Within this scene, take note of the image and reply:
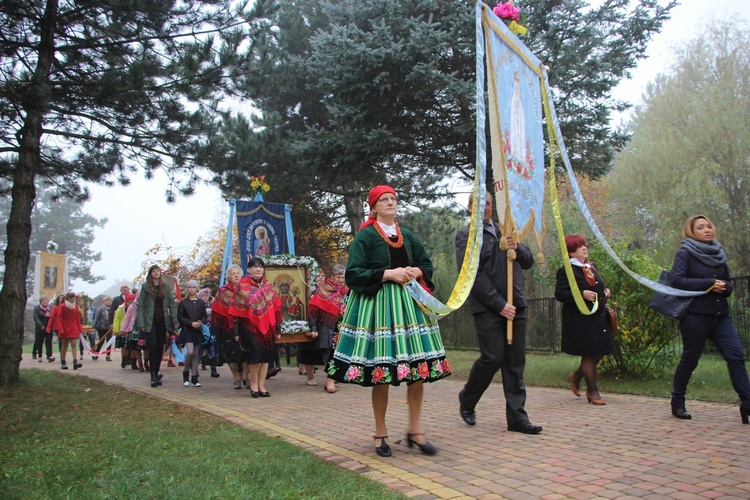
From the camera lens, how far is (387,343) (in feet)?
16.0

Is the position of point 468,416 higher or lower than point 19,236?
lower

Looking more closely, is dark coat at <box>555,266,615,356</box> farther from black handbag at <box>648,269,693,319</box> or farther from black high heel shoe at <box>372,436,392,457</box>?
black high heel shoe at <box>372,436,392,457</box>

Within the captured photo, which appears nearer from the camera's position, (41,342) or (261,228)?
(261,228)

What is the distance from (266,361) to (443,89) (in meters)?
6.16

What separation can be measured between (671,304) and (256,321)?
559cm

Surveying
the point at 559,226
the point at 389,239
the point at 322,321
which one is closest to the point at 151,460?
the point at 389,239

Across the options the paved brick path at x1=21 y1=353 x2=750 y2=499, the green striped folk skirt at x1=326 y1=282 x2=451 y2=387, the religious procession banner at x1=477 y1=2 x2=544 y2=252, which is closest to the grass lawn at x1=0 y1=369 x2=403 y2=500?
the paved brick path at x1=21 y1=353 x2=750 y2=499

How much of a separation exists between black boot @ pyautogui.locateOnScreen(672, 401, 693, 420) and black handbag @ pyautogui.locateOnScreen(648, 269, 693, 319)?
810mm

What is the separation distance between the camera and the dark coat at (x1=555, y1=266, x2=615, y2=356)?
7.28 meters

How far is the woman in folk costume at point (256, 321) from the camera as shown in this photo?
934cm

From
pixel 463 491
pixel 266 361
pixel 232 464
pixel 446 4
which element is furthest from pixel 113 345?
pixel 463 491

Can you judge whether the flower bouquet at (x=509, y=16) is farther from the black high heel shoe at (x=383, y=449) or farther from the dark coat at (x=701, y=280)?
the black high heel shoe at (x=383, y=449)

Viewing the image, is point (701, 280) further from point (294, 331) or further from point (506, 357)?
point (294, 331)

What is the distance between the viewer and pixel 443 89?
486 inches
